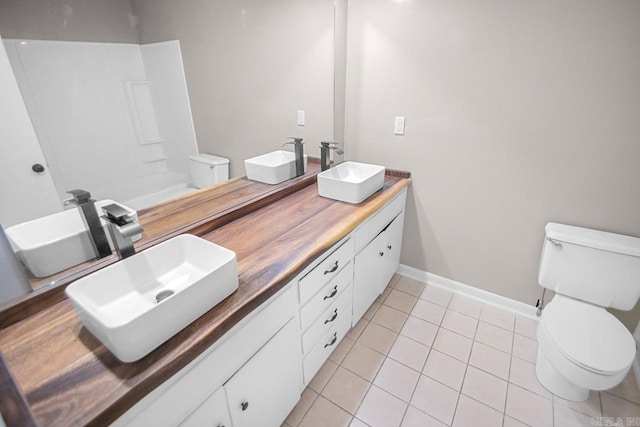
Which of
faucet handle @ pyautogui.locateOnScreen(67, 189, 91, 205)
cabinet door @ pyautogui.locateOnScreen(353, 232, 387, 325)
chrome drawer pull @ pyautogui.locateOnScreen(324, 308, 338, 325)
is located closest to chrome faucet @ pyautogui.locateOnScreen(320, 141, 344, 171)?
cabinet door @ pyautogui.locateOnScreen(353, 232, 387, 325)

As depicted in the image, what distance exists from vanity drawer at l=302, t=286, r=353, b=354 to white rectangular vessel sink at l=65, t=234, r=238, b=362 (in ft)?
1.85

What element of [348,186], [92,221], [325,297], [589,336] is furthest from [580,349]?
[92,221]

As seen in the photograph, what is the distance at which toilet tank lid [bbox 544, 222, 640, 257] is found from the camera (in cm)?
147

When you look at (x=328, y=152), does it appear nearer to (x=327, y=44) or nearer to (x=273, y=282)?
(x=327, y=44)

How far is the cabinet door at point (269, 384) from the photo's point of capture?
103 centimetres

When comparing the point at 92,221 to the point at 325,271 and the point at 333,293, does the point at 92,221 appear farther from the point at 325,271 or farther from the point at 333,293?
the point at 333,293

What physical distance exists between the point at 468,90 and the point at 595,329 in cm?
135

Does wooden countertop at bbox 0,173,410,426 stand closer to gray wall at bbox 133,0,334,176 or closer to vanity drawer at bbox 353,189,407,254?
vanity drawer at bbox 353,189,407,254

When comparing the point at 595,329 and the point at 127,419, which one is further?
the point at 595,329

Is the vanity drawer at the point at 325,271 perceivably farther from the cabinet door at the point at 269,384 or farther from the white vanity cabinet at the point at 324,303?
the cabinet door at the point at 269,384

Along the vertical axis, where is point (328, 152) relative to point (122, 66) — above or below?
below

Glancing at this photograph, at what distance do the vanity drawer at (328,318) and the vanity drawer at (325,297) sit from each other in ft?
0.10

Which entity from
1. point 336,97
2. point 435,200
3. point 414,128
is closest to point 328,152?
point 336,97

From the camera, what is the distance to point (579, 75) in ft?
4.83
